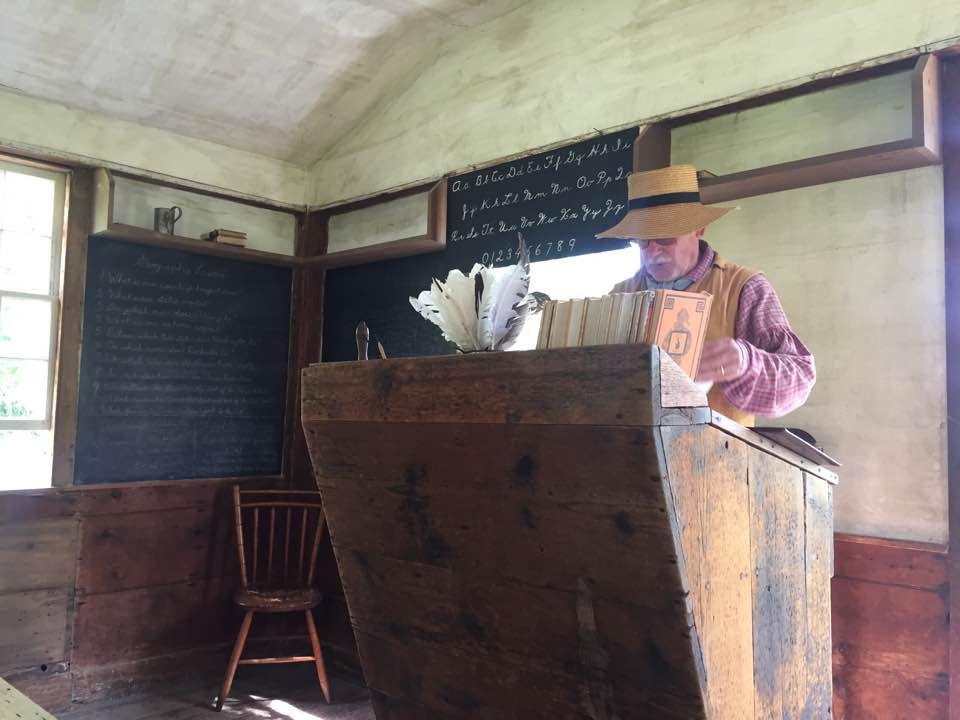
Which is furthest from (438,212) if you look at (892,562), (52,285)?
(892,562)

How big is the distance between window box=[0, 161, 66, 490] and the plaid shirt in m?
2.74

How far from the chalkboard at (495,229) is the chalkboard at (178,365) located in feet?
1.13

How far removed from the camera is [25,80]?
9.99 feet

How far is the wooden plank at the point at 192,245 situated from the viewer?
3264 millimetres

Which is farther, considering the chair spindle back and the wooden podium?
the chair spindle back

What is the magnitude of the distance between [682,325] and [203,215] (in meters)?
3.14

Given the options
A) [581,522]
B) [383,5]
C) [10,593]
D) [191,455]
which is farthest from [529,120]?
[10,593]

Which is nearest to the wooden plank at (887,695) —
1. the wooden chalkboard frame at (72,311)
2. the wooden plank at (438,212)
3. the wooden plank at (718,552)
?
the wooden plank at (718,552)

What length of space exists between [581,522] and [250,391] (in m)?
3.10

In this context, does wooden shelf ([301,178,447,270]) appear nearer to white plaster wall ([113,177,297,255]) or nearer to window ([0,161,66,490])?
white plaster wall ([113,177,297,255])

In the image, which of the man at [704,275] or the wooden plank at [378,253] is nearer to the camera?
the man at [704,275]

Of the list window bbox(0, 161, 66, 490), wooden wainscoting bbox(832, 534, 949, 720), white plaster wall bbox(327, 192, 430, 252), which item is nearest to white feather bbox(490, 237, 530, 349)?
wooden wainscoting bbox(832, 534, 949, 720)

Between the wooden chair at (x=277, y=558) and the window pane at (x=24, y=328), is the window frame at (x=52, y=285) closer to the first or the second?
the window pane at (x=24, y=328)

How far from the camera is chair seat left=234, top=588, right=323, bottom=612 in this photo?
315 centimetres
